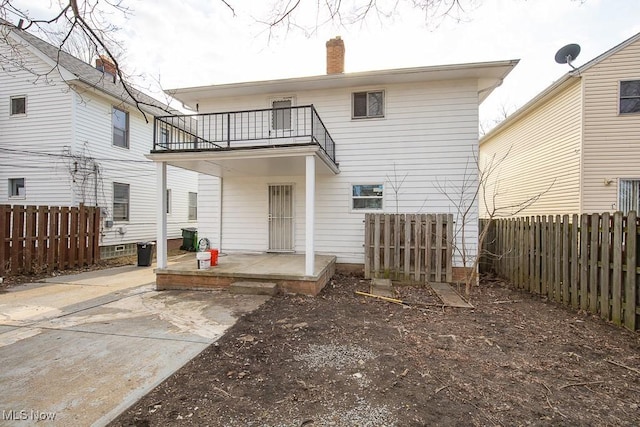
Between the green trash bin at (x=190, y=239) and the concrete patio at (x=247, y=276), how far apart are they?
657cm

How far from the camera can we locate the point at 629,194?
30.4 feet

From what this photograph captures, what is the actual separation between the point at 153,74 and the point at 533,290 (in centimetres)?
810

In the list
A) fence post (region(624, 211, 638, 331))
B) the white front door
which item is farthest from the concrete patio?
fence post (region(624, 211, 638, 331))

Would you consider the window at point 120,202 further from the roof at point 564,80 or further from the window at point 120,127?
the roof at point 564,80

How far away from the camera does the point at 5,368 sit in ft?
10.3

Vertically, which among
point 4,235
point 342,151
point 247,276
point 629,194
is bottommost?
point 247,276

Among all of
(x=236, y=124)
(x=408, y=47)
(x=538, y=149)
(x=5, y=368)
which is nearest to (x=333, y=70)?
(x=236, y=124)

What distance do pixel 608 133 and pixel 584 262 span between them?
23.0ft

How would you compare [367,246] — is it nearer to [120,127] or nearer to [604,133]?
[604,133]

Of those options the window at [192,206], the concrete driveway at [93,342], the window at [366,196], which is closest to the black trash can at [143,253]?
the concrete driveway at [93,342]

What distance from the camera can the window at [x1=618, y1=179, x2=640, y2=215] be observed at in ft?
30.2

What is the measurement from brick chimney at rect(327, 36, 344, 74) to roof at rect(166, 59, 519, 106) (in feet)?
3.24

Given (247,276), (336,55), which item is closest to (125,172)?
(247,276)

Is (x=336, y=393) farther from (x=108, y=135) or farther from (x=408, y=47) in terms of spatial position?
(x=108, y=135)
